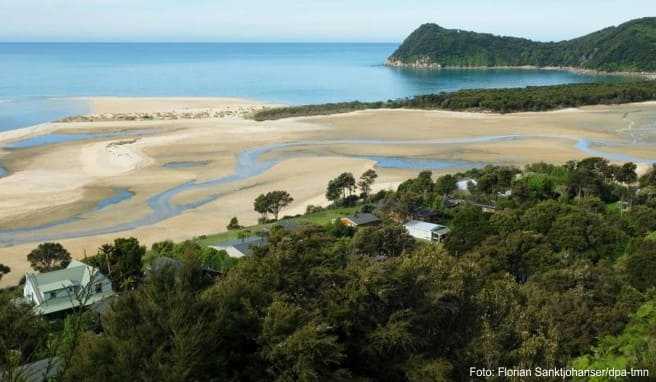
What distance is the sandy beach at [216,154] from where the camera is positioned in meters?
36.7

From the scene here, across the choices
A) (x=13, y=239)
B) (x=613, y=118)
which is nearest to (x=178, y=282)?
(x=13, y=239)

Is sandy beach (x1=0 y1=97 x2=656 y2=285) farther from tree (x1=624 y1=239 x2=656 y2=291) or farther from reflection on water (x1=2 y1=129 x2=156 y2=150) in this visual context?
tree (x1=624 y1=239 x2=656 y2=291)

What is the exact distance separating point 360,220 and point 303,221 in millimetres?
3104

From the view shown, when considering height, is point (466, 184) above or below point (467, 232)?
below

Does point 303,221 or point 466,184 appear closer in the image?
point 303,221

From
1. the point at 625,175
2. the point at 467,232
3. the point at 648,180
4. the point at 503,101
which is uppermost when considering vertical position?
the point at 503,101

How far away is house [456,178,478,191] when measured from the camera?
3762cm

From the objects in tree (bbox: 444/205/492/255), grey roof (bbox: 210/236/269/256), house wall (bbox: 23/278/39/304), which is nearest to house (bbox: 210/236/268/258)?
grey roof (bbox: 210/236/269/256)

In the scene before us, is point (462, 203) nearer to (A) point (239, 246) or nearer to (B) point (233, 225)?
(B) point (233, 225)

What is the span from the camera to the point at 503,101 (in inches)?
3337

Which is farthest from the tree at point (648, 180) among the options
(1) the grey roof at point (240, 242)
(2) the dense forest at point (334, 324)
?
(1) the grey roof at point (240, 242)

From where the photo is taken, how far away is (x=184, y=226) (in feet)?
115

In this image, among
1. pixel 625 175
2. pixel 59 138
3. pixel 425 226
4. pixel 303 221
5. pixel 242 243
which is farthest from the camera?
pixel 59 138

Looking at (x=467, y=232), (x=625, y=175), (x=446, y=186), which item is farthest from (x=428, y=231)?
(x=625, y=175)
